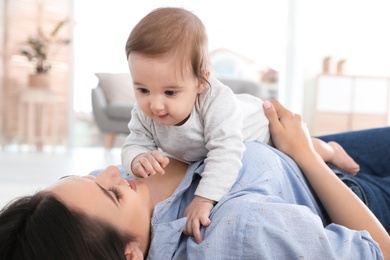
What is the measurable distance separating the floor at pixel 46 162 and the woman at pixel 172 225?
1.64m

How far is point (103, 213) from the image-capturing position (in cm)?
99

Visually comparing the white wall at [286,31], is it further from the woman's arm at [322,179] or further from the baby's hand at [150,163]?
the baby's hand at [150,163]

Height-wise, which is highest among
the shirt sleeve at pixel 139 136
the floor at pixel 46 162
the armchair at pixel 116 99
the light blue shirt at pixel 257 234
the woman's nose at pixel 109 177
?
the shirt sleeve at pixel 139 136

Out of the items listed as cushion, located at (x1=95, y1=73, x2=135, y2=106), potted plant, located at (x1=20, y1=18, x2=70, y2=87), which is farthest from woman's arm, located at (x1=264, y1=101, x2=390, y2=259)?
potted plant, located at (x1=20, y1=18, x2=70, y2=87)

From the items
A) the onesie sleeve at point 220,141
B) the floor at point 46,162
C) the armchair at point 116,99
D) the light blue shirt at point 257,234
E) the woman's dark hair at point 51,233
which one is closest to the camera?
the woman's dark hair at point 51,233

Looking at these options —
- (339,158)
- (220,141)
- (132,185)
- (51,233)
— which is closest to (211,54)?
(339,158)

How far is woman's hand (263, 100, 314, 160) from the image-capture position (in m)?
1.45

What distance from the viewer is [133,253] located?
1.02 metres

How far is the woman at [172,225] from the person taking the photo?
0.90 m

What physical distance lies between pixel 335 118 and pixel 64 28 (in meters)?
4.01

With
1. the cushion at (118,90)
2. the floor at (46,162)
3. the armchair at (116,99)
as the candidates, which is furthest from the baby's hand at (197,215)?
the cushion at (118,90)

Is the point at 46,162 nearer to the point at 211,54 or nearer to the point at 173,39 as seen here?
the point at 211,54

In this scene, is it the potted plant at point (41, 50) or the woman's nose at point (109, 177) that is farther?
the potted plant at point (41, 50)

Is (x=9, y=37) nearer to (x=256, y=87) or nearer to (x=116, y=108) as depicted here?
(x=116, y=108)
